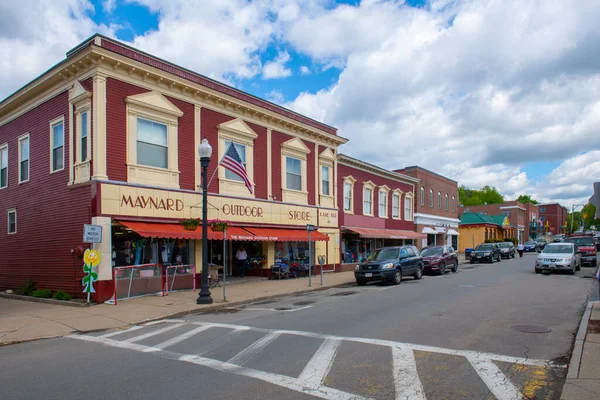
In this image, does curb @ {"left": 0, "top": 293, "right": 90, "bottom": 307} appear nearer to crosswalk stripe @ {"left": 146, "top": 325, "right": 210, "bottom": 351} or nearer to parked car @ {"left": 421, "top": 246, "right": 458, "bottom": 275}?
crosswalk stripe @ {"left": 146, "top": 325, "right": 210, "bottom": 351}

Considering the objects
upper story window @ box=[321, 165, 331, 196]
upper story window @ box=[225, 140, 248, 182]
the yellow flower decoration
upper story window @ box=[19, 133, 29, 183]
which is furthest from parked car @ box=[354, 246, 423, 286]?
upper story window @ box=[19, 133, 29, 183]

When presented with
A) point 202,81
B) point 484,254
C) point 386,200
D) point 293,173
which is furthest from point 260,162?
point 484,254

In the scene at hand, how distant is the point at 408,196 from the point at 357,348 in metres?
32.4

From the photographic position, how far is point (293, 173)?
24453mm

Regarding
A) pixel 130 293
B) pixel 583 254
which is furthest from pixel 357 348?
pixel 583 254

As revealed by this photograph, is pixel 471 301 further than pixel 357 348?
Yes

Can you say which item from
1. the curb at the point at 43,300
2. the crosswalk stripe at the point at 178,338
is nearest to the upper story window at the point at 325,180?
the curb at the point at 43,300

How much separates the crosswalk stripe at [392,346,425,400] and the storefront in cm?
829

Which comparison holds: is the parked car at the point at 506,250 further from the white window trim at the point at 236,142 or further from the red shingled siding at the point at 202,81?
the white window trim at the point at 236,142

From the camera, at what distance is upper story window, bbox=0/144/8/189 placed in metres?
20.3

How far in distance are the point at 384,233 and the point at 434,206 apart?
44.6 ft

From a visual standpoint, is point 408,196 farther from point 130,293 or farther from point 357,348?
point 357,348

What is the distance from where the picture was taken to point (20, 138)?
63.3ft

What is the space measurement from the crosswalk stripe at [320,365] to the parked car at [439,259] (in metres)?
16.9
